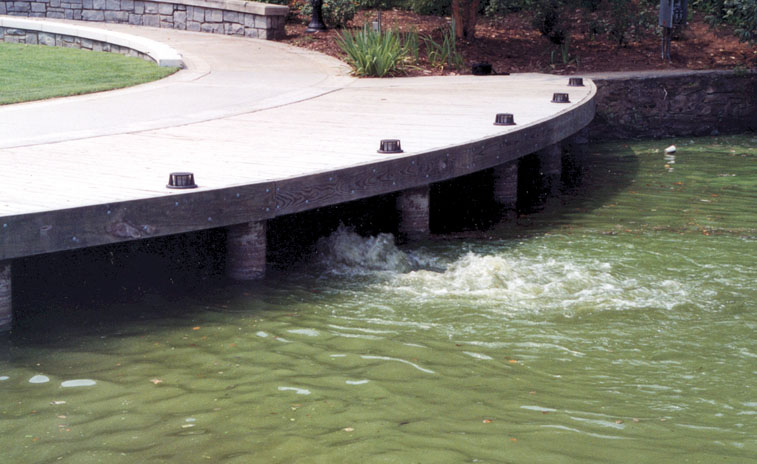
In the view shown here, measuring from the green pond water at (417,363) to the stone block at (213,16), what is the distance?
41.3ft

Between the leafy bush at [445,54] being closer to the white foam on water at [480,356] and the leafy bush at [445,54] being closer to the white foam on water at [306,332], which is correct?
the white foam on water at [306,332]

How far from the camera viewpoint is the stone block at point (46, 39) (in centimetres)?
1855

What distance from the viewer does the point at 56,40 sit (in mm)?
18484

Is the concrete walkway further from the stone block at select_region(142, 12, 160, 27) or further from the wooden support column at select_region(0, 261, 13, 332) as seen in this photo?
the wooden support column at select_region(0, 261, 13, 332)

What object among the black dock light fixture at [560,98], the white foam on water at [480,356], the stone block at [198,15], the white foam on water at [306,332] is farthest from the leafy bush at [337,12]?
the white foam on water at [480,356]

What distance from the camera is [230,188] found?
6785mm

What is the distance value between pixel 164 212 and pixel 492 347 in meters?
2.33

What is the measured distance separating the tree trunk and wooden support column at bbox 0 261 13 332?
513 inches

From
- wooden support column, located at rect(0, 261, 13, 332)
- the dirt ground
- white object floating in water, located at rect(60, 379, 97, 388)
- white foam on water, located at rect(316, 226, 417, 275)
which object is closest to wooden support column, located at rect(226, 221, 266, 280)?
white foam on water, located at rect(316, 226, 417, 275)

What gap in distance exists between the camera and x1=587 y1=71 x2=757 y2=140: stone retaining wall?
51.4 ft

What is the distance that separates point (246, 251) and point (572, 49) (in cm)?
1240

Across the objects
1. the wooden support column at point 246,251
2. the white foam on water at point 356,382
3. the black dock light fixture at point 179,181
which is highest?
the black dock light fixture at point 179,181

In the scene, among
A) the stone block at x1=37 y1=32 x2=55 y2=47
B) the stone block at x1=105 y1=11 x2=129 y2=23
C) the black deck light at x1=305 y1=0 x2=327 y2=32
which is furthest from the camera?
the stone block at x1=105 y1=11 x2=129 y2=23

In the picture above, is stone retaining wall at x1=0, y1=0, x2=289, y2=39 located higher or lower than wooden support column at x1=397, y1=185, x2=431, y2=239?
higher
